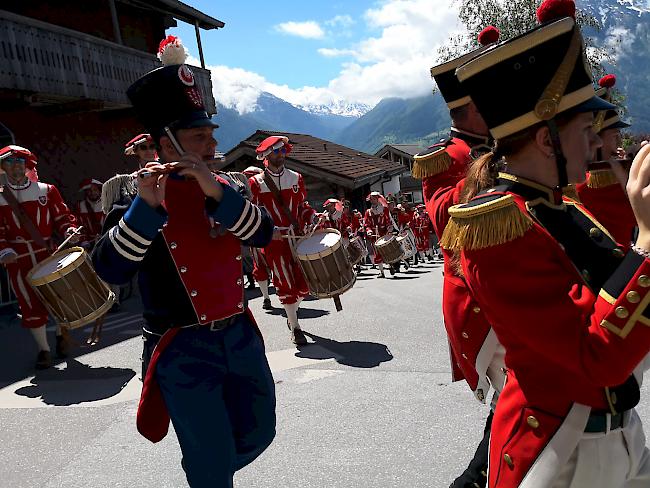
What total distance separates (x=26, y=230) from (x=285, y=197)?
9.15 feet

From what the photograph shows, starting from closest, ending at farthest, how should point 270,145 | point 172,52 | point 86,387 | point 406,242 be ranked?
1. point 172,52
2. point 86,387
3. point 270,145
4. point 406,242

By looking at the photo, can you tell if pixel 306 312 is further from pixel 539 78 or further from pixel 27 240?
pixel 539 78

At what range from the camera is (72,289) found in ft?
16.4

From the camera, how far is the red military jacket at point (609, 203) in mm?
2980

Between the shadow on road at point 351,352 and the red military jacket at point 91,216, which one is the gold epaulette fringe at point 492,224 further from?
the red military jacket at point 91,216

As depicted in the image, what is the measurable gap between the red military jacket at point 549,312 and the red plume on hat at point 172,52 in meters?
1.60

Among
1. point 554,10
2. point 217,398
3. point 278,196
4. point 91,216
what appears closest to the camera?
point 554,10

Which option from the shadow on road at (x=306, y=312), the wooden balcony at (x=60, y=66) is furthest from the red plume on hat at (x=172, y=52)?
the wooden balcony at (x=60, y=66)

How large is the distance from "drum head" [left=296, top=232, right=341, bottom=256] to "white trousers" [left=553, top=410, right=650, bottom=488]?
435 cm

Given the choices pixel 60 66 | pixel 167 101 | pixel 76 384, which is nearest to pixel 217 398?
pixel 167 101

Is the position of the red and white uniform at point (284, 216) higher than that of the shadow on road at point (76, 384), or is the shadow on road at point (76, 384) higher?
the red and white uniform at point (284, 216)

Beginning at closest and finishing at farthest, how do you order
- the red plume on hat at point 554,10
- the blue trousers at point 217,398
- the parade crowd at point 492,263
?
the parade crowd at point 492,263 → the red plume on hat at point 554,10 → the blue trousers at point 217,398

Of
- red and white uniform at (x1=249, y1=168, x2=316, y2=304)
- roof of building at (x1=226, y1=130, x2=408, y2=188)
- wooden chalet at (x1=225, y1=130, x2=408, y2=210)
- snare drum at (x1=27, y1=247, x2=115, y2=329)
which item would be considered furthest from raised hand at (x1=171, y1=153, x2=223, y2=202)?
roof of building at (x1=226, y1=130, x2=408, y2=188)

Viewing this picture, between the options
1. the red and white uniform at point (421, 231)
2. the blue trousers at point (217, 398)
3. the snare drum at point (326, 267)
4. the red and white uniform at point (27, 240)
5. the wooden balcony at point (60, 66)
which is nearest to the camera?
the blue trousers at point (217, 398)
